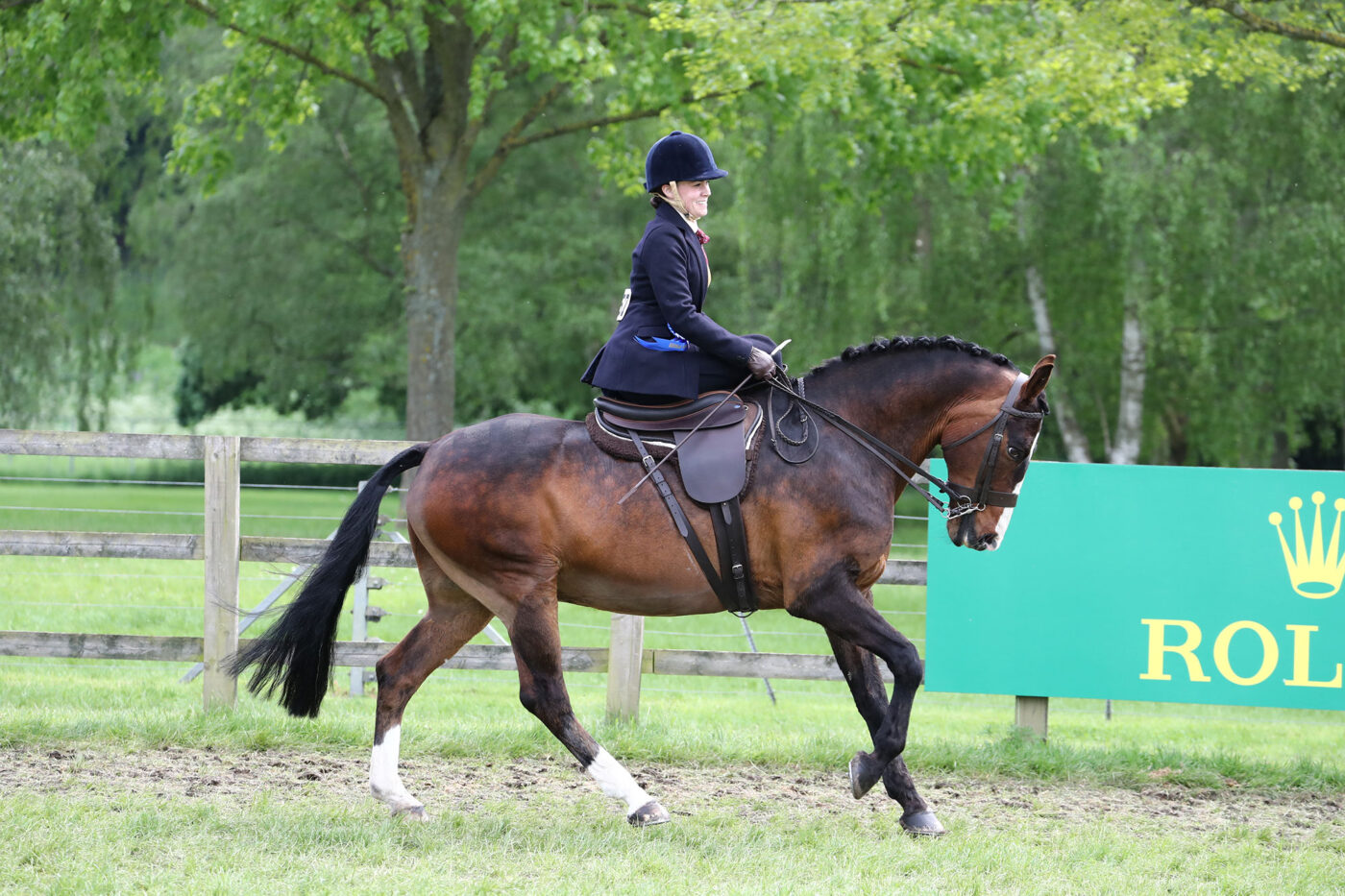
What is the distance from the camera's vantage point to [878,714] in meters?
5.30

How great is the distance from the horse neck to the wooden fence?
76.1 inches

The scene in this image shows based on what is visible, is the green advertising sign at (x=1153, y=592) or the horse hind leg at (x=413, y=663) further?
the green advertising sign at (x=1153, y=592)

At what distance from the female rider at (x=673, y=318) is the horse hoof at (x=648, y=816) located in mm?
1604

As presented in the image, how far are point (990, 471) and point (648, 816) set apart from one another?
6.37ft

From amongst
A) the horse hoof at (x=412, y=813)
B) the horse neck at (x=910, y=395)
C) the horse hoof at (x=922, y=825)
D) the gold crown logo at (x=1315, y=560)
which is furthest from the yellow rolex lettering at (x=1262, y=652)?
the horse hoof at (x=412, y=813)

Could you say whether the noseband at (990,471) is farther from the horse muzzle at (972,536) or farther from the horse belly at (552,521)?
the horse belly at (552,521)

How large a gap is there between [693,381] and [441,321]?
10906 millimetres

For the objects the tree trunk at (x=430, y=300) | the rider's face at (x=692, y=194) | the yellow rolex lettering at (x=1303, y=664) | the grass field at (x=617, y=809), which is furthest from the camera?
the tree trunk at (x=430, y=300)

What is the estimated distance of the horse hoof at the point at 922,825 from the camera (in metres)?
5.23

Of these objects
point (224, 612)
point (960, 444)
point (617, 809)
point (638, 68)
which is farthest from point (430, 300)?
point (960, 444)

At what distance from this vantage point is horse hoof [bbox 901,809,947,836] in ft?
17.2

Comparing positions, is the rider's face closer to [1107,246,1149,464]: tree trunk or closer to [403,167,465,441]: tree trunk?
[403,167,465,441]: tree trunk

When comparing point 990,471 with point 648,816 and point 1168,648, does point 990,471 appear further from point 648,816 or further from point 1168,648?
point 1168,648

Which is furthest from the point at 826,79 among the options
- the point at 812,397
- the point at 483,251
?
the point at 483,251
